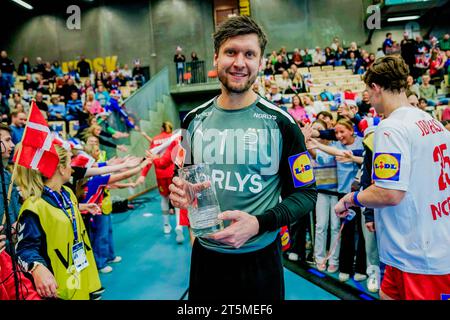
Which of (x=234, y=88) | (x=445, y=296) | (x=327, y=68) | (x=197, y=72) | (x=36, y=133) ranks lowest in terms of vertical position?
(x=445, y=296)

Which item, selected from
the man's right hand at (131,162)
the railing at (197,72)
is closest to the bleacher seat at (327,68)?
the railing at (197,72)

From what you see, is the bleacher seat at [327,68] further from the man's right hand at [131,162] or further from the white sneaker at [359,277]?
the man's right hand at [131,162]

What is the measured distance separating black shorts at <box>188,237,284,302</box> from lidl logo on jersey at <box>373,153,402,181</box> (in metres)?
0.53

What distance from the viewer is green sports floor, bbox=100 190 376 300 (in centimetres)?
256

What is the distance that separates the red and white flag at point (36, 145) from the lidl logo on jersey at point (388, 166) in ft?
4.75

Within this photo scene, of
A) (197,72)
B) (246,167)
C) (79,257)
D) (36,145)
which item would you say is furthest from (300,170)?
(197,72)

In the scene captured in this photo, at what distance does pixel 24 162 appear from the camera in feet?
4.18

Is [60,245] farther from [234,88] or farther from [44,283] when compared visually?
[234,88]

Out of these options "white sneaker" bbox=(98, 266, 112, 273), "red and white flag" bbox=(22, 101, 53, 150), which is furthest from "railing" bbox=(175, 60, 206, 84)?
"white sneaker" bbox=(98, 266, 112, 273)

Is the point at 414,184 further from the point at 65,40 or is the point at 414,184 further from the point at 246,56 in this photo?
the point at 65,40

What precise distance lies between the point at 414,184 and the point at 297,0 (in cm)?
137

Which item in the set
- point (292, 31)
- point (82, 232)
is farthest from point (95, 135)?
point (292, 31)

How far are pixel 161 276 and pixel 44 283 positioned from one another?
71.5 inches

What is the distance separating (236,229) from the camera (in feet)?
2.90
